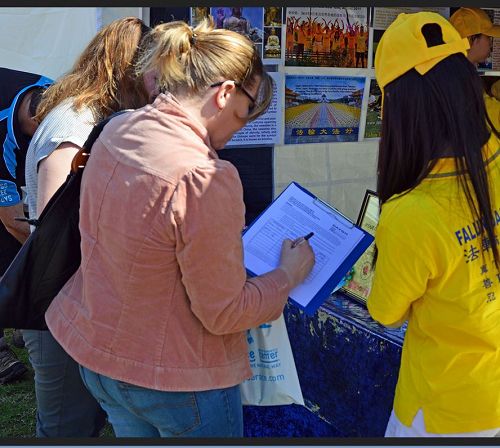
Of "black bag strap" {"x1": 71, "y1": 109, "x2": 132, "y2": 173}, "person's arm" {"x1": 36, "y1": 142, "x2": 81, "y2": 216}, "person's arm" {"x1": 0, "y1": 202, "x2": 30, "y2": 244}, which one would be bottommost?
"person's arm" {"x1": 0, "y1": 202, "x2": 30, "y2": 244}

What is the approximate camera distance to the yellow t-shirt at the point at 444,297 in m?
1.45

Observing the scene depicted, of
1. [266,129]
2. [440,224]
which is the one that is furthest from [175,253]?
[266,129]

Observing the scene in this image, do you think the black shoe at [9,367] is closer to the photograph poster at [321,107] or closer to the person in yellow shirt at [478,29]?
the photograph poster at [321,107]

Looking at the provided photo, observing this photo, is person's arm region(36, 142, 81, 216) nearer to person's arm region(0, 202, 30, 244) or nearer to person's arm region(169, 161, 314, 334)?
person's arm region(169, 161, 314, 334)

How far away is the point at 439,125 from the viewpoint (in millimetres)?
1426

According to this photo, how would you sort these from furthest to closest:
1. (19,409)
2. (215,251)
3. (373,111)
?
1. (19,409)
2. (373,111)
3. (215,251)

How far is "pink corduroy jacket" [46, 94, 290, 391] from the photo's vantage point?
1.29 meters

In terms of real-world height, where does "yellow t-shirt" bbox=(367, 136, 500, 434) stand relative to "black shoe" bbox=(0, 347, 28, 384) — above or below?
above

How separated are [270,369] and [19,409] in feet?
6.74

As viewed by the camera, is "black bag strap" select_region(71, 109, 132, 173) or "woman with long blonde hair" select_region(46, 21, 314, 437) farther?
"black bag strap" select_region(71, 109, 132, 173)

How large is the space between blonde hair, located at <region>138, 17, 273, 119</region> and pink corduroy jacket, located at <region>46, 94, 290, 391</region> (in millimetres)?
55

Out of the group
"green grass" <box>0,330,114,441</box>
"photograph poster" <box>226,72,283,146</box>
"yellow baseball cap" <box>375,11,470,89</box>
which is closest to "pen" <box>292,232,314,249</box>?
"yellow baseball cap" <box>375,11,470,89</box>

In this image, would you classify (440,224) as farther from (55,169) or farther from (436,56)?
(55,169)

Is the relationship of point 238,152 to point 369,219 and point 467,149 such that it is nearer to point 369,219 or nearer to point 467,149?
point 369,219
